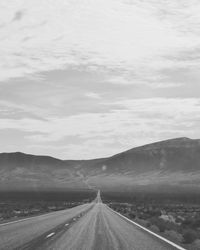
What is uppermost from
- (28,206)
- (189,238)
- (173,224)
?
(28,206)

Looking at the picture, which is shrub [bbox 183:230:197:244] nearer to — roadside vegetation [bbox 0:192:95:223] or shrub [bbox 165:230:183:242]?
shrub [bbox 165:230:183:242]

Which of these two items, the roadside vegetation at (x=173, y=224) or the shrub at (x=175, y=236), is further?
the shrub at (x=175, y=236)

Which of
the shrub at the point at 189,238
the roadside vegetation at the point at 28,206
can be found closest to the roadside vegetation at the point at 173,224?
the shrub at the point at 189,238

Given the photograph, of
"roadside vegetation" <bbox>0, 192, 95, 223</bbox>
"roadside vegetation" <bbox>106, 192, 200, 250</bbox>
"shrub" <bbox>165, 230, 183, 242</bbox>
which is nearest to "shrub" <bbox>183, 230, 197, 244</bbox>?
"roadside vegetation" <bbox>106, 192, 200, 250</bbox>

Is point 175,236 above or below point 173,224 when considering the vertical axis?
below

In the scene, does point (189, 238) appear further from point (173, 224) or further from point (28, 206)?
point (28, 206)

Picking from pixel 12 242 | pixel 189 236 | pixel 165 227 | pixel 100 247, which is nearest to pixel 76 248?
pixel 100 247

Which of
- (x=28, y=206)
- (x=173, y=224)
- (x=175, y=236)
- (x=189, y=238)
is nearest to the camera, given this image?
(x=189, y=238)

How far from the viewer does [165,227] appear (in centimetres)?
2422

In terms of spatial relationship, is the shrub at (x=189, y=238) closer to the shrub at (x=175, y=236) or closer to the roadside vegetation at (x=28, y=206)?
the shrub at (x=175, y=236)

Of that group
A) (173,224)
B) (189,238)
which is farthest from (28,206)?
(189,238)

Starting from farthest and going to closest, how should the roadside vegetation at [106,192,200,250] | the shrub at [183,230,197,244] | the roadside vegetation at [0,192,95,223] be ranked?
the roadside vegetation at [0,192,95,223] < the roadside vegetation at [106,192,200,250] < the shrub at [183,230,197,244]

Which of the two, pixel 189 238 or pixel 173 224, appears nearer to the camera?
pixel 189 238

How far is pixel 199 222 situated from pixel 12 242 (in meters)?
20.5
